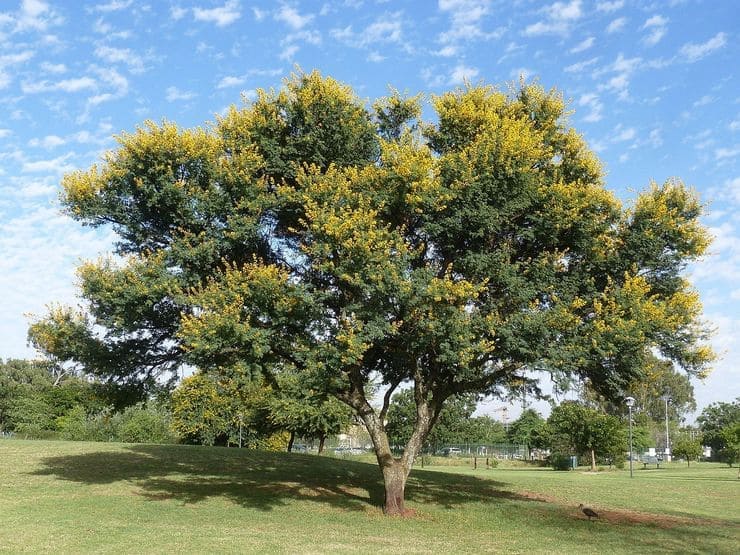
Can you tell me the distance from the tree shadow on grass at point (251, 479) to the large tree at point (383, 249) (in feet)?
12.4

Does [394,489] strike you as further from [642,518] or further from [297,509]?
[642,518]

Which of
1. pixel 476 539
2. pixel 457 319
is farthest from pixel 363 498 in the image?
pixel 457 319

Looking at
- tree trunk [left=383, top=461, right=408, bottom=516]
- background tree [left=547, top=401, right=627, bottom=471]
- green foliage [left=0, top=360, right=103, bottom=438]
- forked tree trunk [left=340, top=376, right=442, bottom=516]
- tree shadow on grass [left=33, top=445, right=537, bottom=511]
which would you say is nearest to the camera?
tree trunk [left=383, top=461, right=408, bottom=516]

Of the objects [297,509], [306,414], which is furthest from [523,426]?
[297,509]

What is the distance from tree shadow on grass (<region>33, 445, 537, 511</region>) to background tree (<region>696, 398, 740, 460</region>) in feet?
208

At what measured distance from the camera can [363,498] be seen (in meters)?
20.9

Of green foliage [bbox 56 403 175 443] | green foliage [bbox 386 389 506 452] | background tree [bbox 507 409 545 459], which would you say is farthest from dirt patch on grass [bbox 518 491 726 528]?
background tree [bbox 507 409 545 459]

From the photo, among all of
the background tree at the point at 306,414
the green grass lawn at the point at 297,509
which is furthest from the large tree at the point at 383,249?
the background tree at the point at 306,414

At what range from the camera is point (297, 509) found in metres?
18.4

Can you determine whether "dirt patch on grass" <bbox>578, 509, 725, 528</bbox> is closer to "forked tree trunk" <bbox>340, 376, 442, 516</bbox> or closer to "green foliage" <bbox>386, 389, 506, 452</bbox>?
"forked tree trunk" <bbox>340, 376, 442, 516</bbox>

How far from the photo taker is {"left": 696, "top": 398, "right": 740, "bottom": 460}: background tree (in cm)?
8088

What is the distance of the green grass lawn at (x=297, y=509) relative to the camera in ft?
45.8

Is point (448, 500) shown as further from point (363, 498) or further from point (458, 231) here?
point (458, 231)

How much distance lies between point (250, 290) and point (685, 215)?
11274 millimetres
